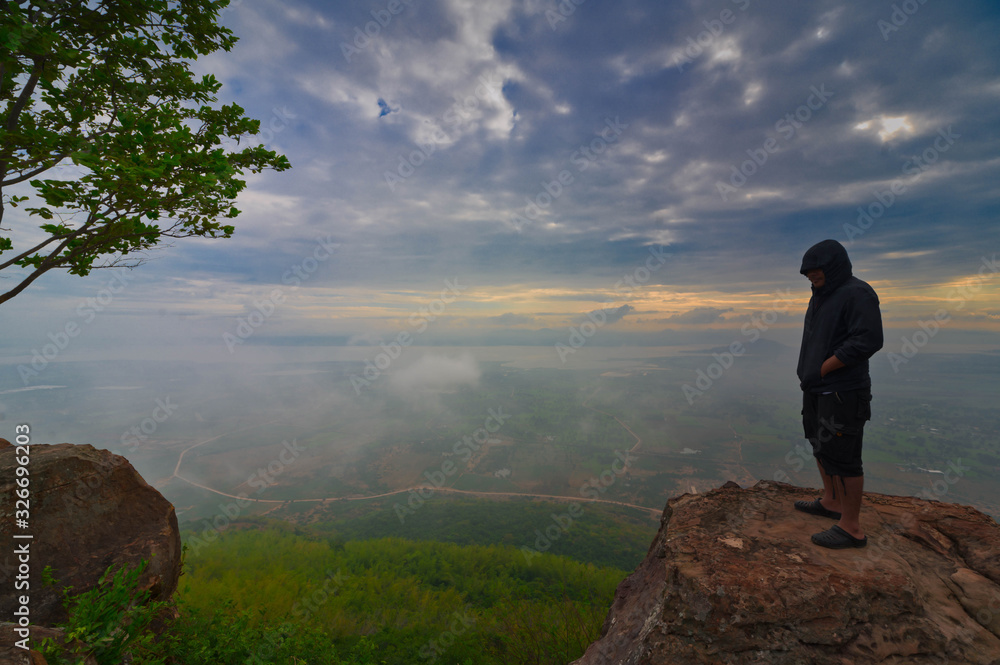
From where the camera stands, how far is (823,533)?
14.0ft

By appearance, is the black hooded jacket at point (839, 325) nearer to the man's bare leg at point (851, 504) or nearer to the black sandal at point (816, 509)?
the man's bare leg at point (851, 504)

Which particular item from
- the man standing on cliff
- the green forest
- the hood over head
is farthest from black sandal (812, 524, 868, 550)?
the green forest

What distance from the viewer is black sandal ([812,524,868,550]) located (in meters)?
4.15

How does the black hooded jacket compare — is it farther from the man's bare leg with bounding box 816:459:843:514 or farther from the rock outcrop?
the rock outcrop

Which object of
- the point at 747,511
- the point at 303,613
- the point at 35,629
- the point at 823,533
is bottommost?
the point at 303,613

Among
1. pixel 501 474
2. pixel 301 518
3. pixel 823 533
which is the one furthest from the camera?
pixel 501 474

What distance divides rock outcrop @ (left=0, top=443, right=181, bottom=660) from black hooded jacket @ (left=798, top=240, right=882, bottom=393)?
9.44 metres

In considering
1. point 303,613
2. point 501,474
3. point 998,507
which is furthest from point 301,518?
point 998,507

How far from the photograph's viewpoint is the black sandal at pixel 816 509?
4.91 meters

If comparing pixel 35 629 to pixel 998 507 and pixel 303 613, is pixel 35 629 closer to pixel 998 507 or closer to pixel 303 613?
pixel 303 613

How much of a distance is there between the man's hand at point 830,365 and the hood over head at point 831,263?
3.24ft

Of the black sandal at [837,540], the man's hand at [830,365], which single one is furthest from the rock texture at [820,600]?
the man's hand at [830,365]

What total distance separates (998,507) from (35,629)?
85759 millimetres

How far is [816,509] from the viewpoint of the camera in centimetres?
497
